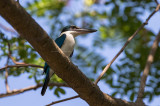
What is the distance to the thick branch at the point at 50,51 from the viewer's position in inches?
88.5

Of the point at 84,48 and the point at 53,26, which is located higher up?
the point at 53,26

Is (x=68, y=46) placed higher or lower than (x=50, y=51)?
lower

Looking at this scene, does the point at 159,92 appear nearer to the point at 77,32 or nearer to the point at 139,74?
the point at 139,74

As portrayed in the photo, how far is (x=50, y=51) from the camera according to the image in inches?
99.9

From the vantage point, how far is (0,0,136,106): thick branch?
2.25 meters

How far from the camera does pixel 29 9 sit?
18.2ft

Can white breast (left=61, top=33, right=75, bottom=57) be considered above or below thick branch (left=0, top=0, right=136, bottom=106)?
below

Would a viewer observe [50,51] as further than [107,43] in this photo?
No

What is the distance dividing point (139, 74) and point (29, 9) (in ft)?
8.41

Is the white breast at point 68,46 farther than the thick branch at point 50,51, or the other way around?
A: the white breast at point 68,46

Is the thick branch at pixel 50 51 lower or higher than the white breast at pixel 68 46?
higher

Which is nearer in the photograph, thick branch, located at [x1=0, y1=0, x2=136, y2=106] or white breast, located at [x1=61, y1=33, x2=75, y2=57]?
thick branch, located at [x1=0, y1=0, x2=136, y2=106]

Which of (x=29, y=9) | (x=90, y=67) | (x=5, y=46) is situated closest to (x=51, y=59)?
(x=5, y=46)

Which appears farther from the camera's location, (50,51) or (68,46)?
(68,46)
